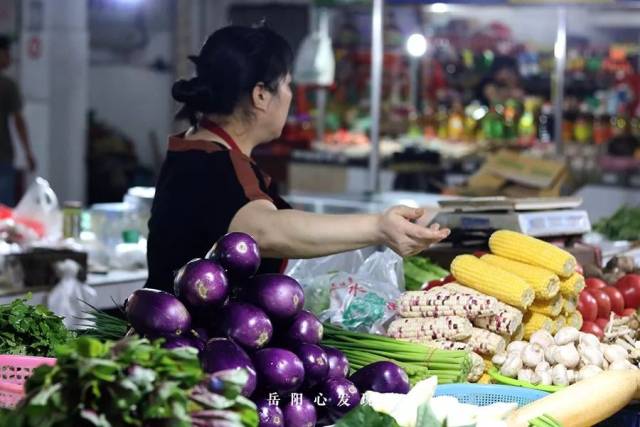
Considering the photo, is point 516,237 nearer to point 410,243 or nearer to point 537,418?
point 410,243

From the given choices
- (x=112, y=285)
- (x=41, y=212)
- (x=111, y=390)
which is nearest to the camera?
(x=111, y=390)

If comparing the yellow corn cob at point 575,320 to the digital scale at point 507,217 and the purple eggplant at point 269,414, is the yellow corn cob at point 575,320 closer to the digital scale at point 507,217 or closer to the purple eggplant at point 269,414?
the digital scale at point 507,217

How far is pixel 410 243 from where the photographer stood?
337 centimetres

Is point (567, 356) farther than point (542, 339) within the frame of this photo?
No

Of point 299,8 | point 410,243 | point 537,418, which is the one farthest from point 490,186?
point 299,8

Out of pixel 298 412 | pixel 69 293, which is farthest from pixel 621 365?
pixel 69 293

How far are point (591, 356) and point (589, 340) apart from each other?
9 cm

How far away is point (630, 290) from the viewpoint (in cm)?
461

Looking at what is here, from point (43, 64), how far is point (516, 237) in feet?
33.5

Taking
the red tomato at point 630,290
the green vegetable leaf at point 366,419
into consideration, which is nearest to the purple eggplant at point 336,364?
the green vegetable leaf at point 366,419

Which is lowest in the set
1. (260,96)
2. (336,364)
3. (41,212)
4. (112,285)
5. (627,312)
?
(112,285)

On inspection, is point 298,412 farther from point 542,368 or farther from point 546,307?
point 546,307

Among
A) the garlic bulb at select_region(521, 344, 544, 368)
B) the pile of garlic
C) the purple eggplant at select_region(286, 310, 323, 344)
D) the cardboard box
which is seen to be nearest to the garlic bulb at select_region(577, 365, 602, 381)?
the pile of garlic

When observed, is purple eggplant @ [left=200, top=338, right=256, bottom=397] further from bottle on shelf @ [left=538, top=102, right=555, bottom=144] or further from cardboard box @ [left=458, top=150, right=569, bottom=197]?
bottle on shelf @ [left=538, top=102, right=555, bottom=144]
